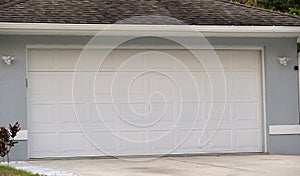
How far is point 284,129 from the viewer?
593 inches

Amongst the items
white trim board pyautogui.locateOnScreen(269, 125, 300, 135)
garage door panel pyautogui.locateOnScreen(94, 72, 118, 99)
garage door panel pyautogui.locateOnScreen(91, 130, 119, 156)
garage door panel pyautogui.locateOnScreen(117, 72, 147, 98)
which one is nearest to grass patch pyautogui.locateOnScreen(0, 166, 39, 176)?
garage door panel pyautogui.locateOnScreen(91, 130, 119, 156)

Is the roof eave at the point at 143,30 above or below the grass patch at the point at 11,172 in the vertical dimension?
above

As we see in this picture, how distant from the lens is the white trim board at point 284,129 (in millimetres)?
14992

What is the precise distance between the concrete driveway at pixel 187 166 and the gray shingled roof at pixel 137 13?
2.72 meters

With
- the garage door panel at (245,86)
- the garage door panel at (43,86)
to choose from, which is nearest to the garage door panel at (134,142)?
the garage door panel at (43,86)

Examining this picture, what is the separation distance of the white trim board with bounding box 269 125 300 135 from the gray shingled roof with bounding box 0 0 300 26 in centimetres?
217

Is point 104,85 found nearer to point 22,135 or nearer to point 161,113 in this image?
point 161,113

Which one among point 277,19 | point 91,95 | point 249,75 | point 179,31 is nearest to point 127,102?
point 91,95

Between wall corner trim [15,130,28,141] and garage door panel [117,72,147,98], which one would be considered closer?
wall corner trim [15,130,28,141]

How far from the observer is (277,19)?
15227 mm

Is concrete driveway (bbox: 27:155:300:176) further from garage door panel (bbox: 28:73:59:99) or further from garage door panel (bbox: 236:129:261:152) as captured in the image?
garage door panel (bbox: 28:73:59:99)

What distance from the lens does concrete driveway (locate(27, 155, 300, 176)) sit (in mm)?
11031

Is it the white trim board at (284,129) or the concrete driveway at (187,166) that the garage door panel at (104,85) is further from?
the white trim board at (284,129)

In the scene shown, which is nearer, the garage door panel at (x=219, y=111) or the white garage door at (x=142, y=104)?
the white garage door at (x=142, y=104)
